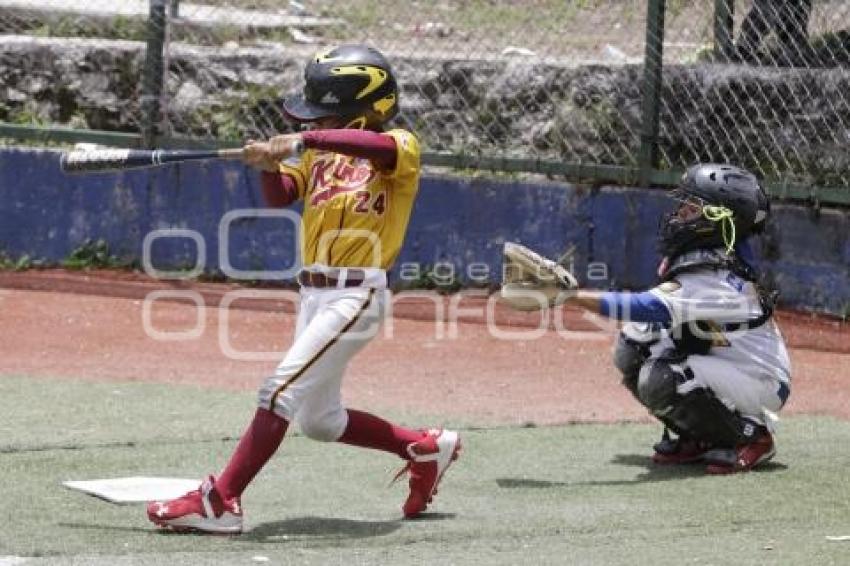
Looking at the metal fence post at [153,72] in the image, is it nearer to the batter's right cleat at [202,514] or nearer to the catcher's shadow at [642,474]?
the catcher's shadow at [642,474]

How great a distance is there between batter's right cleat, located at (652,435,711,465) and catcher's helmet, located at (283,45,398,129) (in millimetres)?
1785

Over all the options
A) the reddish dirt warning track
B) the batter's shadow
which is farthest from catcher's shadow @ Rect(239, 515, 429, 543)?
the reddish dirt warning track

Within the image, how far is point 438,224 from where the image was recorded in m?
10.8

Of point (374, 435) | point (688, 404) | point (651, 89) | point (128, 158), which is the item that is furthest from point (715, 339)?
point (651, 89)

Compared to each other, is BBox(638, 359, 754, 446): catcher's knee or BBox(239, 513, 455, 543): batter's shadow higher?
BBox(638, 359, 754, 446): catcher's knee

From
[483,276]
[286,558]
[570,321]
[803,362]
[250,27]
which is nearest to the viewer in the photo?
[286,558]

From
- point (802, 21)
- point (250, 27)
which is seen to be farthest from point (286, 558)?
point (250, 27)

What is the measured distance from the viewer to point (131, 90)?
12.2m

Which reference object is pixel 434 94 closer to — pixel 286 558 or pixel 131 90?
pixel 131 90

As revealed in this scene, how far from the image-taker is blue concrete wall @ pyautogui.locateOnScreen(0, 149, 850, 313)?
33.1 feet

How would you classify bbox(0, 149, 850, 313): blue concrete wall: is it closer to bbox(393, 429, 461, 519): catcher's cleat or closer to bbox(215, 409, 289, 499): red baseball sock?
bbox(393, 429, 461, 519): catcher's cleat

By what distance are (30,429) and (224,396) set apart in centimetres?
111

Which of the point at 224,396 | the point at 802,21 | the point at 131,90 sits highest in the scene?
the point at 802,21

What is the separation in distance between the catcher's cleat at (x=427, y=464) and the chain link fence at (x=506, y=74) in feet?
14.8
